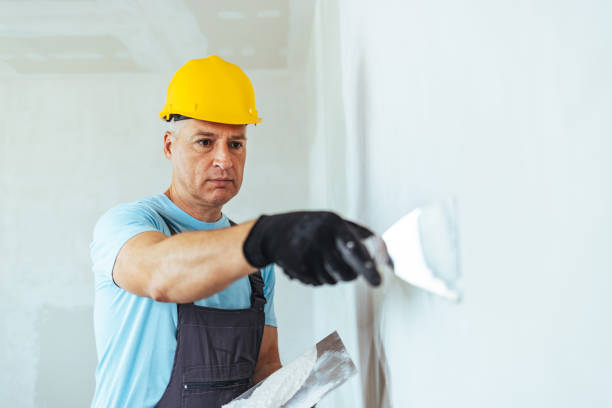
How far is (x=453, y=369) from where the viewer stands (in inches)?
24.4

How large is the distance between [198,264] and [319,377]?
449 mm

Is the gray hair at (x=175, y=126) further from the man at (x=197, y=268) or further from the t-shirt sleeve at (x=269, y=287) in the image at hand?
the t-shirt sleeve at (x=269, y=287)

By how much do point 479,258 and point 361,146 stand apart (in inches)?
30.4

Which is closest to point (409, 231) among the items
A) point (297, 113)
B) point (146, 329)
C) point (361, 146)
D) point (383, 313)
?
point (383, 313)

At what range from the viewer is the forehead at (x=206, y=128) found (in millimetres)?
1409

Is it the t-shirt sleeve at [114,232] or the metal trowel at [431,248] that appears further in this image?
the t-shirt sleeve at [114,232]

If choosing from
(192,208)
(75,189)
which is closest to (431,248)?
(192,208)

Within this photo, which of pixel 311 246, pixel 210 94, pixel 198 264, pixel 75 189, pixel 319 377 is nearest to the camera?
pixel 311 246

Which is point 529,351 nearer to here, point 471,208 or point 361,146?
point 471,208

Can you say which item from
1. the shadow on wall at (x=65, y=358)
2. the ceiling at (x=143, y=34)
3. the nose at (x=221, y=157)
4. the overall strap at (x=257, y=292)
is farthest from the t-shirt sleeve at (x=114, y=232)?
the shadow on wall at (x=65, y=358)

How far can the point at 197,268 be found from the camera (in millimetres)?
746

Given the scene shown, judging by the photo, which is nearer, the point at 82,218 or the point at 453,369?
the point at 453,369

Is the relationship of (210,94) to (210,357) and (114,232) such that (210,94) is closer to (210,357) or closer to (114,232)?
(114,232)

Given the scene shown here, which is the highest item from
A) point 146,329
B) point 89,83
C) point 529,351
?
point 89,83
